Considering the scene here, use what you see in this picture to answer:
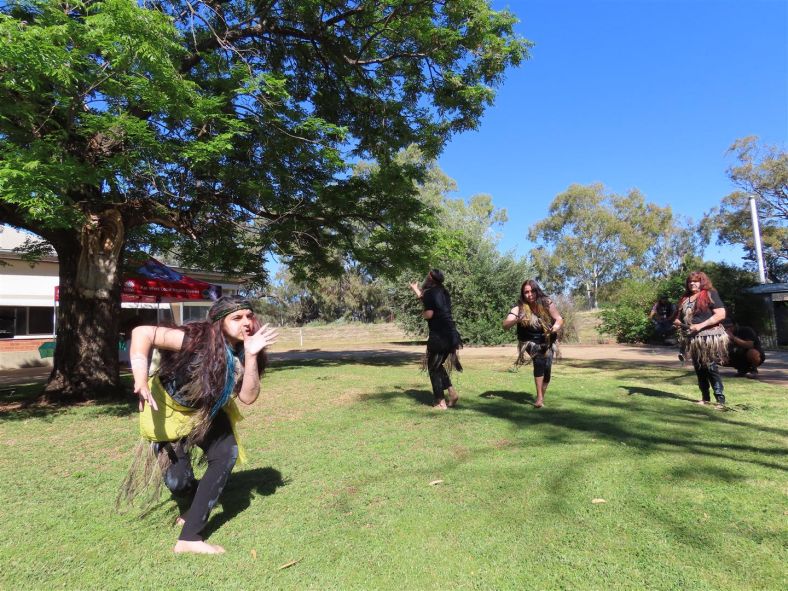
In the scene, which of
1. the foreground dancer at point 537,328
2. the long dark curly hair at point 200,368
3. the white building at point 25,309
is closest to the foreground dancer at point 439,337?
the foreground dancer at point 537,328

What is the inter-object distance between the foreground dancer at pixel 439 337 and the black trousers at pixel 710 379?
9.91 ft

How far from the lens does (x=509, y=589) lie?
7.22 ft

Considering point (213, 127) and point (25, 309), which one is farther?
point (25, 309)

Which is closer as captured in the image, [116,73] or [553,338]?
[116,73]

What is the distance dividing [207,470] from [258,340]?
0.85 meters

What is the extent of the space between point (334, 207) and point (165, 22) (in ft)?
16.8

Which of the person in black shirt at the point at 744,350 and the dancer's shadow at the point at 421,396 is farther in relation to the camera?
the person in black shirt at the point at 744,350

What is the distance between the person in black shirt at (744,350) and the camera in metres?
8.14

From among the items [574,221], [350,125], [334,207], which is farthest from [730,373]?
[574,221]

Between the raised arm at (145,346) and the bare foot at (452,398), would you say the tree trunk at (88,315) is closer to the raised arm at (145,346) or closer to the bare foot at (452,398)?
the bare foot at (452,398)

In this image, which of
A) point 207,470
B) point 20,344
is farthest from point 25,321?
point 207,470

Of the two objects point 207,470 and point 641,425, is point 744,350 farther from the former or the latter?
point 207,470

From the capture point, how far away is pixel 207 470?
9.38 ft

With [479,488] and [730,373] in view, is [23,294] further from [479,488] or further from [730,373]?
[730,373]
